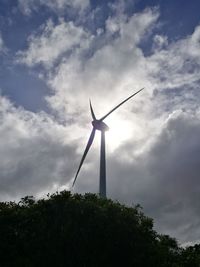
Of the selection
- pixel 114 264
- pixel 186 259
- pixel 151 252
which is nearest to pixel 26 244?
pixel 114 264

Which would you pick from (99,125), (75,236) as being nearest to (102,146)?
(99,125)

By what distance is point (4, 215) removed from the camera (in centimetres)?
4581

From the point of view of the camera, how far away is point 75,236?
4309cm

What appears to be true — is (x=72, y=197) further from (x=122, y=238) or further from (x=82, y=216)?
(x=122, y=238)

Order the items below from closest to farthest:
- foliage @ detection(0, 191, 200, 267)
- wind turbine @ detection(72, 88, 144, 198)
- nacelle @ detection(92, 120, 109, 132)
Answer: foliage @ detection(0, 191, 200, 267), wind turbine @ detection(72, 88, 144, 198), nacelle @ detection(92, 120, 109, 132)

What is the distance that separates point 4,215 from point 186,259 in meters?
22.4

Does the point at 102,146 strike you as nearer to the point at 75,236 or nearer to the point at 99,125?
the point at 99,125

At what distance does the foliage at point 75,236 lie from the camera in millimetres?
42703

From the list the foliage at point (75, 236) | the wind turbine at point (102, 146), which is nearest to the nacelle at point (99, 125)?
the wind turbine at point (102, 146)

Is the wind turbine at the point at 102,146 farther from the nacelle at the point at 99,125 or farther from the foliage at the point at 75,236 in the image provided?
the foliage at the point at 75,236

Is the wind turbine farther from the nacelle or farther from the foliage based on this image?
the foliage

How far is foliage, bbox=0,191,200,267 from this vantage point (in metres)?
42.7

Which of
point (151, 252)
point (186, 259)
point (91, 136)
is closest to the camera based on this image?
point (151, 252)

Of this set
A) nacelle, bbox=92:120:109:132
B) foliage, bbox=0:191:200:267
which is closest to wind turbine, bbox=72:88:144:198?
nacelle, bbox=92:120:109:132
